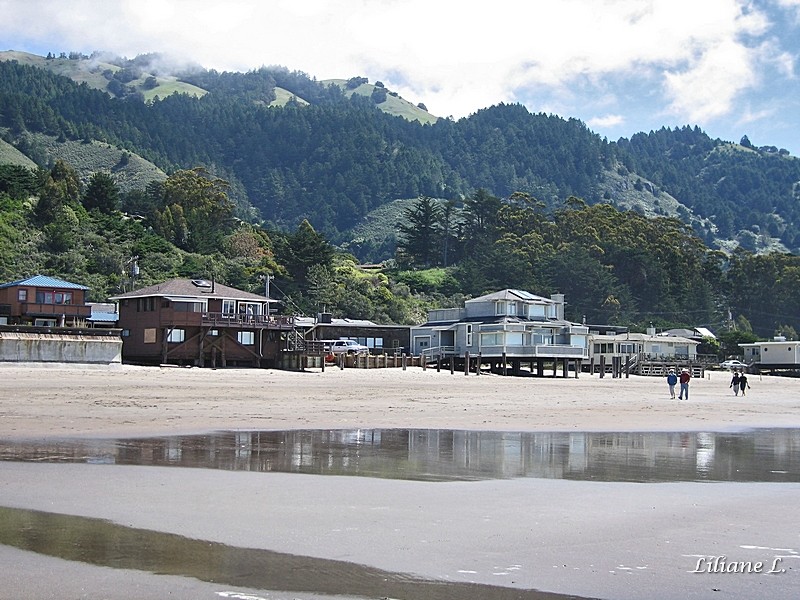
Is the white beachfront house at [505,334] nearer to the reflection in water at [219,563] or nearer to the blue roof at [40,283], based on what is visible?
the blue roof at [40,283]

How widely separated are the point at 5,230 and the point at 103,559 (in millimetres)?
73496

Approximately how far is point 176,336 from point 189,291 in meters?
3.31

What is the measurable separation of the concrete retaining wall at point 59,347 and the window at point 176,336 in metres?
5.03

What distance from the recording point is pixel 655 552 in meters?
9.72

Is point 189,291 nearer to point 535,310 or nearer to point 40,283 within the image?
point 40,283

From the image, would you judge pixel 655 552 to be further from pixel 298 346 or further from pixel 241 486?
pixel 298 346

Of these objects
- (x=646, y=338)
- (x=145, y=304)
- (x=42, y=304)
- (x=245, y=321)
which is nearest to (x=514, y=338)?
(x=245, y=321)

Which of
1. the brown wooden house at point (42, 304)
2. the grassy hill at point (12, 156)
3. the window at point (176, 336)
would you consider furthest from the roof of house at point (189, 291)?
the grassy hill at point (12, 156)

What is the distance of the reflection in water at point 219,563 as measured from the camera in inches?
325

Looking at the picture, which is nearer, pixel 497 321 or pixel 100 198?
pixel 497 321

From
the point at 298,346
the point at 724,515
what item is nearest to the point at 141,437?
the point at 724,515

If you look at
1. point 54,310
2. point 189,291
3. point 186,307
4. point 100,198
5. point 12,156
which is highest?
point 12,156

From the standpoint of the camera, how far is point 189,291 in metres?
53.3

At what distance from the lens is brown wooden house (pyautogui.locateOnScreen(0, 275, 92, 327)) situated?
52.8m
